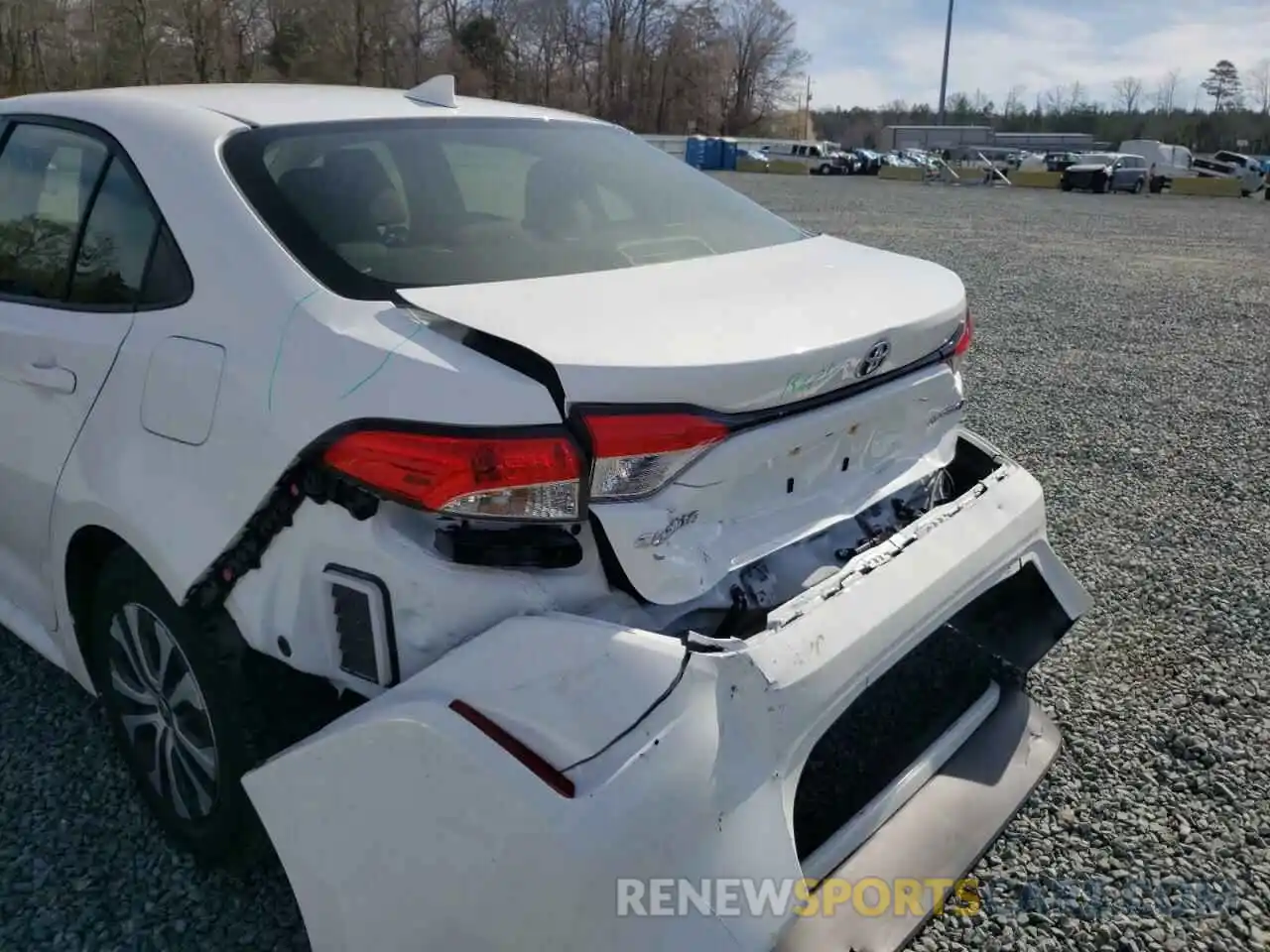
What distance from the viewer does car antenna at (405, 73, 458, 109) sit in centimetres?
297

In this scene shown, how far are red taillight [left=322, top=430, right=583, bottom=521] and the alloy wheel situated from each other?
79 cm

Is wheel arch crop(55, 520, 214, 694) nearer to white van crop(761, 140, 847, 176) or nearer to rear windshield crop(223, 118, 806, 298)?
rear windshield crop(223, 118, 806, 298)

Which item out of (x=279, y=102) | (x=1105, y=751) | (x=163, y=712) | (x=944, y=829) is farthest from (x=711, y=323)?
(x=1105, y=751)

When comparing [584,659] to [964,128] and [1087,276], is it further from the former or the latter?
[964,128]

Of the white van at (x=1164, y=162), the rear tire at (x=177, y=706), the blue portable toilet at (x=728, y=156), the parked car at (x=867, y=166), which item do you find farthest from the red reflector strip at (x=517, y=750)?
the blue portable toilet at (x=728, y=156)

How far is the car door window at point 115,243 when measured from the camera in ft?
7.68

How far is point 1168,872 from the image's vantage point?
253 cm

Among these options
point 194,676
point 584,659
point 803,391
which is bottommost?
point 194,676

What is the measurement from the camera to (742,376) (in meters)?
1.85

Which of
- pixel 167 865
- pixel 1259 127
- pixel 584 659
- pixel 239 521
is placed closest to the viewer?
pixel 584 659

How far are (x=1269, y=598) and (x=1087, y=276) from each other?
400 inches

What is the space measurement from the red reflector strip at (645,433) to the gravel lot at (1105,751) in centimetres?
133

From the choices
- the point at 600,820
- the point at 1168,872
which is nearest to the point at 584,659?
the point at 600,820

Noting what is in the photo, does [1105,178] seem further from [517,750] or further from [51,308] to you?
[517,750]
